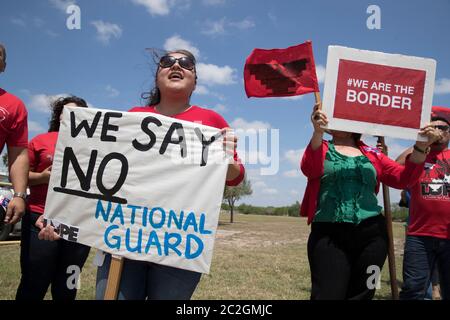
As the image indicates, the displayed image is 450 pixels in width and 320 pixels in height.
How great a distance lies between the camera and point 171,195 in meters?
2.33

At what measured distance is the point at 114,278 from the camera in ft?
7.01

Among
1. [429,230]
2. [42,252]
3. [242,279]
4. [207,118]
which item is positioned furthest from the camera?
[242,279]

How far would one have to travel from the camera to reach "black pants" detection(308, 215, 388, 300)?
248 cm

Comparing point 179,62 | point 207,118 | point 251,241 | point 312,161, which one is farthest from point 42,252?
point 251,241

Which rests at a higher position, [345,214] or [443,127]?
[443,127]

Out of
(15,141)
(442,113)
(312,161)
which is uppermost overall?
(442,113)

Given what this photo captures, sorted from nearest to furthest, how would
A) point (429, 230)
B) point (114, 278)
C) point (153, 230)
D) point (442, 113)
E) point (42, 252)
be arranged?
point (114, 278) → point (153, 230) → point (42, 252) → point (429, 230) → point (442, 113)

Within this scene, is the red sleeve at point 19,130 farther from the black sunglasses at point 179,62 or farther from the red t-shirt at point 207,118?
the black sunglasses at point 179,62

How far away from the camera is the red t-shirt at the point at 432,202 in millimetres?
3395

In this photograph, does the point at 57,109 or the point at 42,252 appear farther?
the point at 57,109

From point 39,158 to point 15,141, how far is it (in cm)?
50

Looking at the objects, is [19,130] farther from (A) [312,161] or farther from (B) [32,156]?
(A) [312,161]
